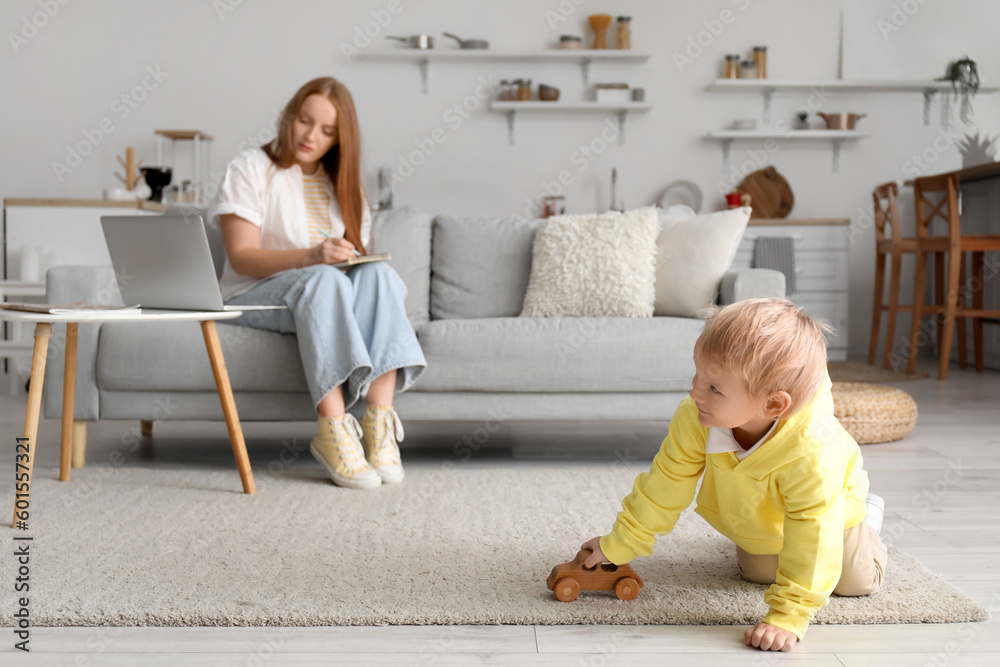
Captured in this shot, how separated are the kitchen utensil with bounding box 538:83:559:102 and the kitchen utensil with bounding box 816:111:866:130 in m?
1.56

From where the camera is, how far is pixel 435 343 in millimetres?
2197

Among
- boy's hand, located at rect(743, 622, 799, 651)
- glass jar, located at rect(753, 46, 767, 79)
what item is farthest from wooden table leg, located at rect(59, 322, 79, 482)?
glass jar, located at rect(753, 46, 767, 79)

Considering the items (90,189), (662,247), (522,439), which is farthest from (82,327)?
(90,189)

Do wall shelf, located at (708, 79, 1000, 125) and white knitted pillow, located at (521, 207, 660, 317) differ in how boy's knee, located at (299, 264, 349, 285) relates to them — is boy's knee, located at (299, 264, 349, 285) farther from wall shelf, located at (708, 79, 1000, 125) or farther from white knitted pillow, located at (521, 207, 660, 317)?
wall shelf, located at (708, 79, 1000, 125)

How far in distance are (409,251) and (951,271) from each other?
2.61m

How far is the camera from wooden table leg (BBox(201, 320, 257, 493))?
73.3 inches

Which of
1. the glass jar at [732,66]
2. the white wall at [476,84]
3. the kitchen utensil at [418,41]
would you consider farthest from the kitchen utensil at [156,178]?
the glass jar at [732,66]

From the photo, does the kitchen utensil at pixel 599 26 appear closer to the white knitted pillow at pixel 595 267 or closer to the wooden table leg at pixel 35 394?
the white knitted pillow at pixel 595 267

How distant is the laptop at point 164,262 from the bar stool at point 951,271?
3.30 m

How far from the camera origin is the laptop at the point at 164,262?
5.73 feet

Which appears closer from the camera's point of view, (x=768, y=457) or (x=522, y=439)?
(x=768, y=457)

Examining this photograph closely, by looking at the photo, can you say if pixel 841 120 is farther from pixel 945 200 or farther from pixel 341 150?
pixel 341 150

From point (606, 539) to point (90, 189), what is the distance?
4.56 m

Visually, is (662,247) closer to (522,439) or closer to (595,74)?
(522,439)
